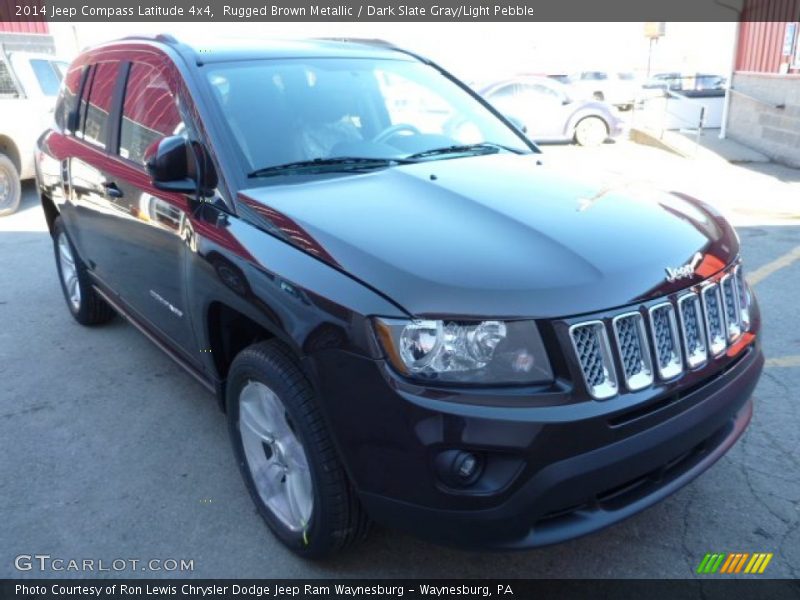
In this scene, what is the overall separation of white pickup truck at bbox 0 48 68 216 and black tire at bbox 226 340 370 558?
8.53 m

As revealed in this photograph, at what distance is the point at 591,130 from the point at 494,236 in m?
13.8

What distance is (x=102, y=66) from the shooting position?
13.6 feet

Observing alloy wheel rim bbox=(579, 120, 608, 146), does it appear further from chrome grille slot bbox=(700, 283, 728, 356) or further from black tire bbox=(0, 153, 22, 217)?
chrome grille slot bbox=(700, 283, 728, 356)

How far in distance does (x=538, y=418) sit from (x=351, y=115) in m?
1.96

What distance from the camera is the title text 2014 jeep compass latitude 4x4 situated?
1993 mm

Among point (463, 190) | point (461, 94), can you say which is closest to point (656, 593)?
point (463, 190)

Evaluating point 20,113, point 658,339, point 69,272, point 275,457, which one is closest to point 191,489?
point 275,457

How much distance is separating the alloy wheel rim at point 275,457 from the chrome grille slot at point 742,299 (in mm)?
1693

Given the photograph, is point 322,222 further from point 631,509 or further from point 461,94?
point 461,94

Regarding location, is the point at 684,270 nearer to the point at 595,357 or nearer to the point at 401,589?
the point at 595,357

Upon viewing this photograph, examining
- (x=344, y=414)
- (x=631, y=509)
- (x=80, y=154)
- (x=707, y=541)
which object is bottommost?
(x=707, y=541)

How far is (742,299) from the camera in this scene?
2648 mm

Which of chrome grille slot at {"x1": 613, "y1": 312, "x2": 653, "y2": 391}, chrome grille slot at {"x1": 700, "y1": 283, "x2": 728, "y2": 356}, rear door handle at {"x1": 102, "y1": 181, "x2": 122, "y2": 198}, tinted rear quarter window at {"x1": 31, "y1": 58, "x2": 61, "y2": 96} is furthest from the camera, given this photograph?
tinted rear quarter window at {"x1": 31, "y1": 58, "x2": 61, "y2": 96}

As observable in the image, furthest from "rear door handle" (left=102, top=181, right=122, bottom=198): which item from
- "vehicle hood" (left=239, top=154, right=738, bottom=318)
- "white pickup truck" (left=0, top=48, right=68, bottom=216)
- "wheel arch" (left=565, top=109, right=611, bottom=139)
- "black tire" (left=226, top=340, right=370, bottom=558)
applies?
"wheel arch" (left=565, top=109, right=611, bottom=139)
